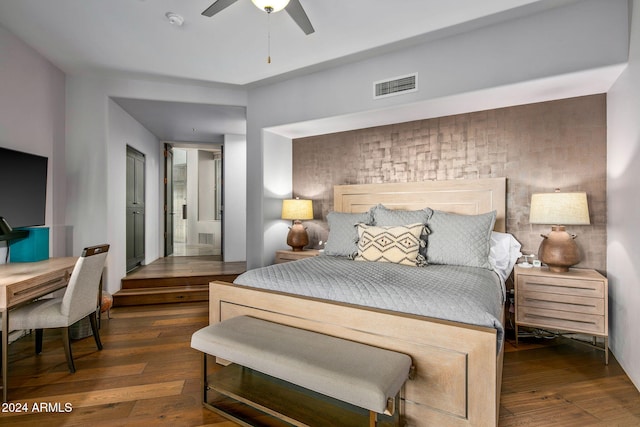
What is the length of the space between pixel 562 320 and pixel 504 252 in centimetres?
69

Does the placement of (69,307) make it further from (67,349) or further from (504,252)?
(504,252)

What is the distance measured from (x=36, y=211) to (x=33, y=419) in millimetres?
1951

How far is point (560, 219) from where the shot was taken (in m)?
2.53

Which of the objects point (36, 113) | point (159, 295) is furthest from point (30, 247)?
A: point (159, 295)

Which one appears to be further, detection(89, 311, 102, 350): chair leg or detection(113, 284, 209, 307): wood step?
detection(113, 284, 209, 307): wood step

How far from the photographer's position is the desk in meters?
1.91

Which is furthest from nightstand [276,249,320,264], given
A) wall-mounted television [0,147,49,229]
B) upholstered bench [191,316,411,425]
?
wall-mounted television [0,147,49,229]

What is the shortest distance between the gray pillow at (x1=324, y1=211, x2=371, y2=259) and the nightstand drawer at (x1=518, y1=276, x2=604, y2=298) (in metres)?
1.46

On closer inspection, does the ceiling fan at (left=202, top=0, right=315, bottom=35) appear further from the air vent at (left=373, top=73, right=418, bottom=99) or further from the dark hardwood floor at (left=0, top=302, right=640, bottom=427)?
the dark hardwood floor at (left=0, top=302, right=640, bottom=427)

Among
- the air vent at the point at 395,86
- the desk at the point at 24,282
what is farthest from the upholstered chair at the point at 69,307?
the air vent at the point at 395,86

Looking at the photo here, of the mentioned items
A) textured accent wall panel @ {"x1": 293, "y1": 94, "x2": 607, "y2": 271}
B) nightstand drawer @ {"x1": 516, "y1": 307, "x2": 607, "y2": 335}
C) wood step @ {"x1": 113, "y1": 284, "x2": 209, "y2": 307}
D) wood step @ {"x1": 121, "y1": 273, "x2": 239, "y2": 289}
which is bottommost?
wood step @ {"x1": 113, "y1": 284, "x2": 209, "y2": 307}

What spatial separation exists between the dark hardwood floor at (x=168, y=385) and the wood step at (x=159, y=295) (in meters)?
0.95

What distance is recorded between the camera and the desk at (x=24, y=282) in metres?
1.91

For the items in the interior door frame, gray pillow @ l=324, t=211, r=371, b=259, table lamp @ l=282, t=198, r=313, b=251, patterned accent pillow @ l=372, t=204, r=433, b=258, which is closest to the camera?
patterned accent pillow @ l=372, t=204, r=433, b=258
